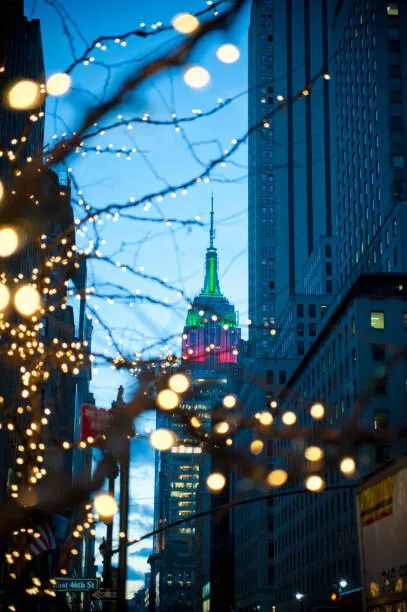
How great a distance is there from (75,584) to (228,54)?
2279 cm

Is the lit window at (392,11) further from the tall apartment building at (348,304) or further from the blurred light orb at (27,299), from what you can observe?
the blurred light orb at (27,299)

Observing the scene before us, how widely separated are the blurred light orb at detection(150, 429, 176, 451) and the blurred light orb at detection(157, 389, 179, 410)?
1.15 metres

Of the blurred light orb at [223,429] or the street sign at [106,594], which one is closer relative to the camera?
the blurred light orb at [223,429]

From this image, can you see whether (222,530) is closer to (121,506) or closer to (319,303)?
(319,303)

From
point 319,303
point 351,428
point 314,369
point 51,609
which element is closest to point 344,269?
point 319,303

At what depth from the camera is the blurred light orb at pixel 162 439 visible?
983 centimetres

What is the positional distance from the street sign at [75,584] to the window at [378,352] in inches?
1919

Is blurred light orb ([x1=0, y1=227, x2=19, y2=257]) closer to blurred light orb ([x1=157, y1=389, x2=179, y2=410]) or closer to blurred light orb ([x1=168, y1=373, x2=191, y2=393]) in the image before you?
blurred light orb ([x1=157, y1=389, x2=179, y2=410])

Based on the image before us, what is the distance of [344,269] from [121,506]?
95.5 meters

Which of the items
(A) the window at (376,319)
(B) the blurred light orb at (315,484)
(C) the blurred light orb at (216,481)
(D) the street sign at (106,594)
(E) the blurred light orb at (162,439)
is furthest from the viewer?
(A) the window at (376,319)

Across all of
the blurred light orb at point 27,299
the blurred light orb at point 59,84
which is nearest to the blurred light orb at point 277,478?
the blurred light orb at point 27,299

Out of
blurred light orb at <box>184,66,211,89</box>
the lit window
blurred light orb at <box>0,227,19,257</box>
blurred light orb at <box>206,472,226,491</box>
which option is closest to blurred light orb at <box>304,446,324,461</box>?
blurred light orb at <box>206,472,226,491</box>

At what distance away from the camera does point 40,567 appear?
48.8 meters

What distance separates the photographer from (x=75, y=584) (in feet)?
85.2
